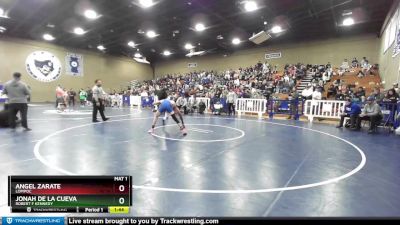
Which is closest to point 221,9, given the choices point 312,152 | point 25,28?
point 312,152

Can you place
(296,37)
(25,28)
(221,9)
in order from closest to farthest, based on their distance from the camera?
(221,9), (25,28), (296,37)

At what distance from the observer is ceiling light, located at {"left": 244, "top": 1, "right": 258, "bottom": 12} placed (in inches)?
531

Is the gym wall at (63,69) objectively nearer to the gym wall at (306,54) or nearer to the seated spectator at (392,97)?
the gym wall at (306,54)

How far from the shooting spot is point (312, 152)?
5480mm

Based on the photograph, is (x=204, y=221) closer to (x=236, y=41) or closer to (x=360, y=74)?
(x=360, y=74)

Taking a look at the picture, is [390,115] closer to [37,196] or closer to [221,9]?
[221,9]

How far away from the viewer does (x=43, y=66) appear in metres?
24.8

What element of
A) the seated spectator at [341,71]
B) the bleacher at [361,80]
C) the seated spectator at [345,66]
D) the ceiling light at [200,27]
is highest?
the ceiling light at [200,27]

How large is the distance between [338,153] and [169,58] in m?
30.6

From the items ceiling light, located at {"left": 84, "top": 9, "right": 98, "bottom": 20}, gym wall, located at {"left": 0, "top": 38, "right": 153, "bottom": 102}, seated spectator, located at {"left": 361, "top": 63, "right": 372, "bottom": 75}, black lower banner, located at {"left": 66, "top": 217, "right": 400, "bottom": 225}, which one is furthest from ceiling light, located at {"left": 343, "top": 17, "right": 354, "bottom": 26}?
gym wall, located at {"left": 0, "top": 38, "right": 153, "bottom": 102}

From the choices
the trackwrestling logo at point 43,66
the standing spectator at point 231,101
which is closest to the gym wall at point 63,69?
the trackwrestling logo at point 43,66
